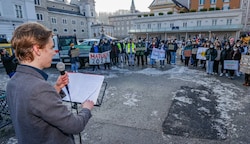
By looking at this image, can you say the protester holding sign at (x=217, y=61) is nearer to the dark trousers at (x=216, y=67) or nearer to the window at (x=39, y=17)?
the dark trousers at (x=216, y=67)

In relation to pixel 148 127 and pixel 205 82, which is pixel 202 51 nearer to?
pixel 205 82

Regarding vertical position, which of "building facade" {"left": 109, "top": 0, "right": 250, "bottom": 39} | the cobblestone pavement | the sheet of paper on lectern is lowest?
the cobblestone pavement

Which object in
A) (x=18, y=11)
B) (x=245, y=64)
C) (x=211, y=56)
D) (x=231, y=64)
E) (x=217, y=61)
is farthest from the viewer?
(x=18, y=11)

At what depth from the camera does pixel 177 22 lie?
3834 centimetres

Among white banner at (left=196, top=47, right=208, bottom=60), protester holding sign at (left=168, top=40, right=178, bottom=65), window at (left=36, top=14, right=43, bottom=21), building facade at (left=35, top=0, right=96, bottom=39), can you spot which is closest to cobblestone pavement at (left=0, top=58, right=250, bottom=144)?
white banner at (left=196, top=47, right=208, bottom=60)

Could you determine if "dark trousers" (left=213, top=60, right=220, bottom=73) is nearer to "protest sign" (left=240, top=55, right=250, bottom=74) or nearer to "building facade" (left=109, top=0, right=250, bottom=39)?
"protest sign" (left=240, top=55, right=250, bottom=74)

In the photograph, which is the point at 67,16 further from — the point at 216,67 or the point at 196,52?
the point at 216,67

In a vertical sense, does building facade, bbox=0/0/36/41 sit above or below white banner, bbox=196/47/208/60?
above

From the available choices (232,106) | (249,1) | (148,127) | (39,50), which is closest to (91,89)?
(39,50)

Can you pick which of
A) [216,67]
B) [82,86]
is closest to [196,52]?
[216,67]

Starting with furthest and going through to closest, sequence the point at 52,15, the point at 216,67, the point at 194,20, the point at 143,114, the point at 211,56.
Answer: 1. the point at 52,15
2. the point at 194,20
3. the point at 216,67
4. the point at 211,56
5. the point at 143,114

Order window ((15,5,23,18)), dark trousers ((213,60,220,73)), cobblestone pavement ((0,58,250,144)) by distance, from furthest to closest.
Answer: window ((15,5,23,18)) → dark trousers ((213,60,220,73)) → cobblestone pavement ((0,58,250,144))

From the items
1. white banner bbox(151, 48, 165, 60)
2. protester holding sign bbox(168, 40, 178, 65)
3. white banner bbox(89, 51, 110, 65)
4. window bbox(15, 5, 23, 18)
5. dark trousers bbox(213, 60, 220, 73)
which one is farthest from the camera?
window bbox(15, 5, 23, 18)

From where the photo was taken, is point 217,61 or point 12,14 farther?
point 12,14
